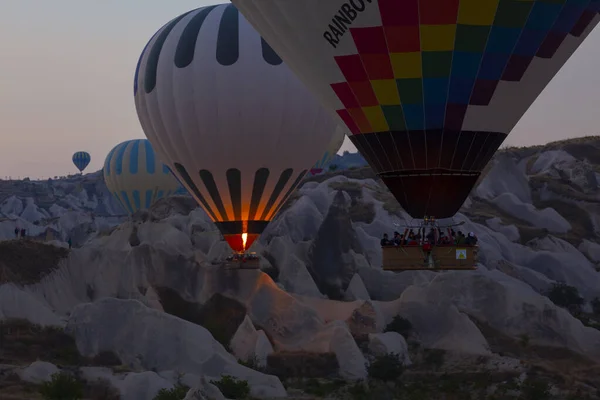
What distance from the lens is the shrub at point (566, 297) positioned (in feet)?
143

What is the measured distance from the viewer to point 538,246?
52.2m

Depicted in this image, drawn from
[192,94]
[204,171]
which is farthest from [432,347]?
[192,94]

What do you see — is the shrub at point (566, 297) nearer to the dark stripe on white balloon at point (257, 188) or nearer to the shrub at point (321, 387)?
the dark stripe on white balloon at point (257, 188)

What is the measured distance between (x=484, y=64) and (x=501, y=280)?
20528 millimetres

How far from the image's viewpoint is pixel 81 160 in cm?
13125

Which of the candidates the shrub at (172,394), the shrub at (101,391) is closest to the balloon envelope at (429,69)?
the shrub at (172,394)

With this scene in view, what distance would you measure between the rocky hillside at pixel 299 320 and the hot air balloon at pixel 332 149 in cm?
359

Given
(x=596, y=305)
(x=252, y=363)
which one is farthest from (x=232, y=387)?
(x=596, y=305)

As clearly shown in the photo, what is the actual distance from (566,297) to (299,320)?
53.4 feet

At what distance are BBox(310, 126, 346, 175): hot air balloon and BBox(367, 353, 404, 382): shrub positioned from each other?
8.22 m

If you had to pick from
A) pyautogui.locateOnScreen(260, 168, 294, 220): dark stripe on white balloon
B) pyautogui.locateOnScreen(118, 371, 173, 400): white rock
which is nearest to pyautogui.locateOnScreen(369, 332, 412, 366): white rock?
pyautogui.locateOnScreen(260, 168, 294, 220): dark stripe on white balloon

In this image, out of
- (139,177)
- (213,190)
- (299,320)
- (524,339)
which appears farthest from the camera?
(139,177)

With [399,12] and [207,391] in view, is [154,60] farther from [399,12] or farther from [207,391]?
[399,12]

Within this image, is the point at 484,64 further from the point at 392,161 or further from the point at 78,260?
the point at 78,260
